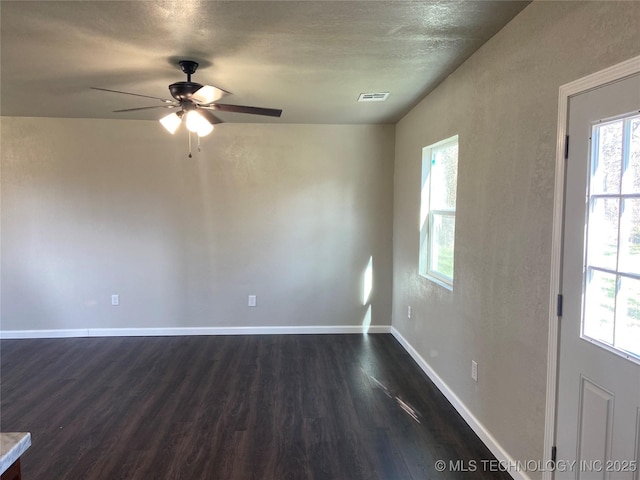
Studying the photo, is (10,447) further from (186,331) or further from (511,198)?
(186,331)

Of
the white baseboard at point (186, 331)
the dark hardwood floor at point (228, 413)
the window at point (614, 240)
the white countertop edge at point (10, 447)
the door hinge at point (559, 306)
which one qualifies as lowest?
the dark hardwood floor at point (228, 413)

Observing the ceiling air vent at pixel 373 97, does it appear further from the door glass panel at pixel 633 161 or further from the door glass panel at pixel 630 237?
the door glass panel at pixel 630 237

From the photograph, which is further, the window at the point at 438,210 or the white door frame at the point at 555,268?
the window at the point at 438,210

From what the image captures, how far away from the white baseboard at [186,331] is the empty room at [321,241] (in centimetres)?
3

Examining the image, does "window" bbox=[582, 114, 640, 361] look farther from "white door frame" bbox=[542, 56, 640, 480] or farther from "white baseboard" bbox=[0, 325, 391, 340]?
"white baseboard" bbox=[0, 325, 391, 340]

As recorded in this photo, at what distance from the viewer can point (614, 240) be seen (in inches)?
56.8

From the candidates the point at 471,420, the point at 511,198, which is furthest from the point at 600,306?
the point at 471,420

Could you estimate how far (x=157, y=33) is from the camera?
2.15 meters

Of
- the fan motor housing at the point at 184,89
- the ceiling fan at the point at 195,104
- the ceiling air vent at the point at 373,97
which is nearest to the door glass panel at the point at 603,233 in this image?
the ceiling fan at the point at 195,104

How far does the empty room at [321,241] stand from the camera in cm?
161

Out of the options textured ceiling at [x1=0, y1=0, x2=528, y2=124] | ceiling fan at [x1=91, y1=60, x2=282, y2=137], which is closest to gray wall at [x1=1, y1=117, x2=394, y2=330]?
textured ceiling at [x1=0, y1=0, x2=528, y2=124]

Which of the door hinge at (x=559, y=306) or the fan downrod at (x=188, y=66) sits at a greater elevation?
the fan downrod at (x=188, y=66)

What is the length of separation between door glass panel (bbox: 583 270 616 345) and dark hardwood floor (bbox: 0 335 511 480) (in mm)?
1105

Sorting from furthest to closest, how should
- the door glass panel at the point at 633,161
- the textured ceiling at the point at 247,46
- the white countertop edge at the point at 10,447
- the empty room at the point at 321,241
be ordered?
the textured ceiling at the point at 247,46, the empty room at the point at 321,241, the door glass panel at the point at 633,161, the white countertop edge at the point at 10,447
